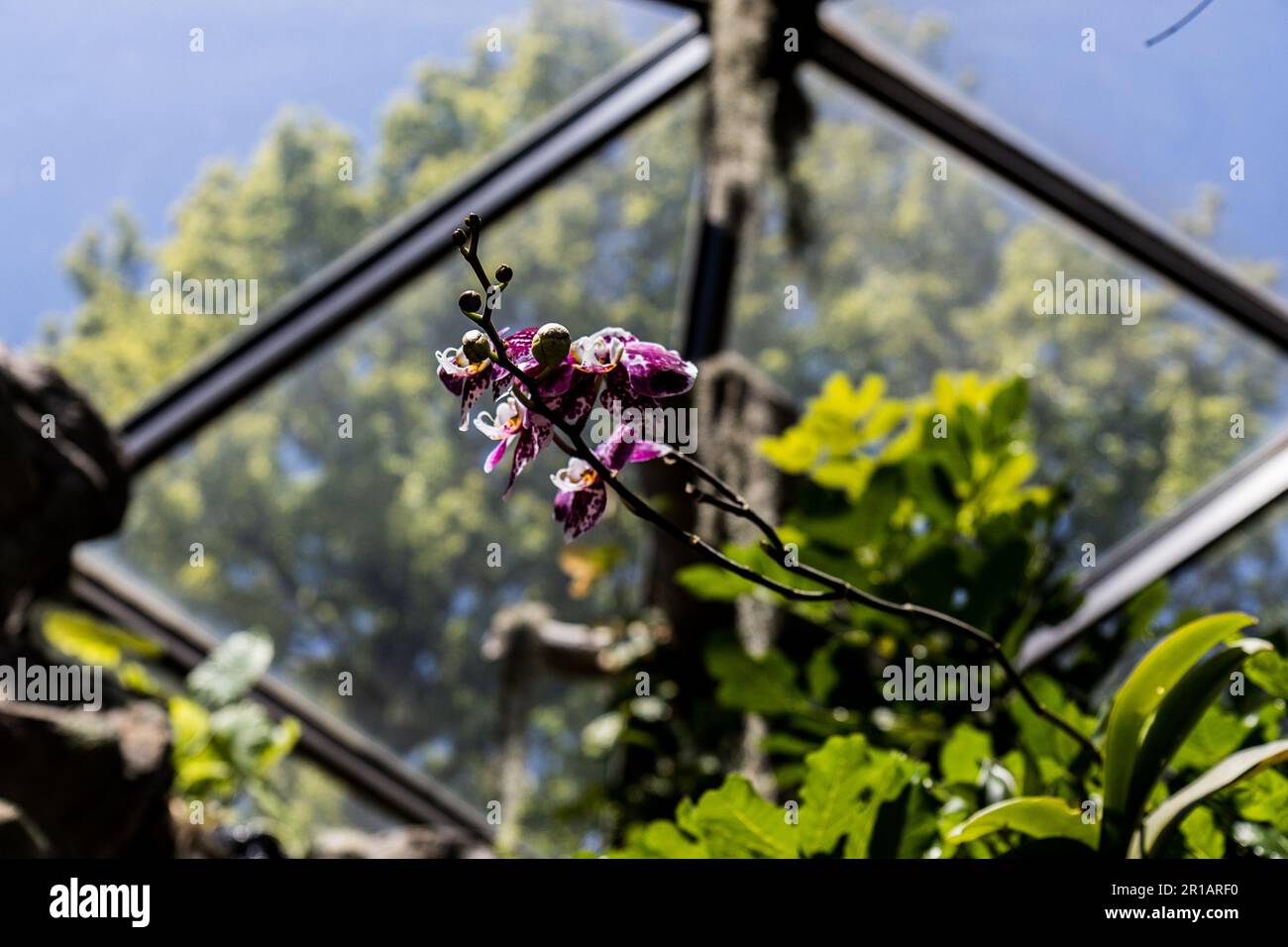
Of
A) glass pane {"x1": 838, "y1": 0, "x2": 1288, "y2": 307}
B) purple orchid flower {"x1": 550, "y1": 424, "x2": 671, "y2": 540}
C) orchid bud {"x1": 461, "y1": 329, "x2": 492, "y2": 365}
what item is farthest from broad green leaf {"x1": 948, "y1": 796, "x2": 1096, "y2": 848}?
glass pane {"x1": 838, "y1": 0, "x2": 1288, "y2": 307}

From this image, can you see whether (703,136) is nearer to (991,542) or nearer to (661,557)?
(661,557)

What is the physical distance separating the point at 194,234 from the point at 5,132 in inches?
19.0

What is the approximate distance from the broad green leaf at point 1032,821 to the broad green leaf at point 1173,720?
0.07 ft

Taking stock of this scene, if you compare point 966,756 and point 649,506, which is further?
point 966,756

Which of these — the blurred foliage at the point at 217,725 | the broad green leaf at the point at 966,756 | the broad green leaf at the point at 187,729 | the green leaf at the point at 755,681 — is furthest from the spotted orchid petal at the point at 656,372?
the broad green leaf at the point at 187,729

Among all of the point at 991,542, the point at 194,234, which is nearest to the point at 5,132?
the point at 194,234

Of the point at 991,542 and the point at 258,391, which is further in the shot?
the point at 258,391

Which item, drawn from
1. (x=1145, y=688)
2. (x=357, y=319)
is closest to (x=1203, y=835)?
(x=1145, y=688)

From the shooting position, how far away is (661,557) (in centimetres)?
269

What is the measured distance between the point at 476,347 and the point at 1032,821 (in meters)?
0.48

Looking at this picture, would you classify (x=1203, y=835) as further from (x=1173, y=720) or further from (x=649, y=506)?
(x=649, y=506)

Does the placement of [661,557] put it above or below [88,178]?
below

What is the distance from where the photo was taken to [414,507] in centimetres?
312

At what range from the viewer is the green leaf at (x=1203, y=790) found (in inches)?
27.1
